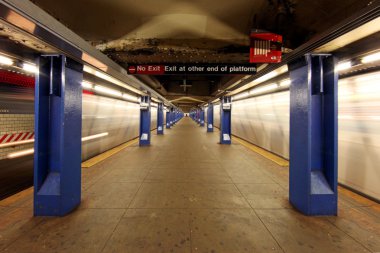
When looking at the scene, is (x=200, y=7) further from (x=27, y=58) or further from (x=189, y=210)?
(x=189, y=210)

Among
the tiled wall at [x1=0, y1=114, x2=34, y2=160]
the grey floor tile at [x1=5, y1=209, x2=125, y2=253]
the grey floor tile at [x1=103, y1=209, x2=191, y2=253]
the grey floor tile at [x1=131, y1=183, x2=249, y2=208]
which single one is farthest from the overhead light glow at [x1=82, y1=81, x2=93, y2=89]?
the grey floor tile at [x1=103, y1=209, x2=191, y2=253]

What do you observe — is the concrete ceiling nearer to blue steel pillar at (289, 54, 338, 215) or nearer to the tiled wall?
blue steel pillar at (289, 54, 338, 215)

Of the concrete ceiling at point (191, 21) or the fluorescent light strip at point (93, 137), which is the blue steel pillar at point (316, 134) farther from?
the fluorescent light strip at point (93, 137)

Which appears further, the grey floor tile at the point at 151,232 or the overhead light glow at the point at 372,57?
the overhead light glow at the point at 372,57

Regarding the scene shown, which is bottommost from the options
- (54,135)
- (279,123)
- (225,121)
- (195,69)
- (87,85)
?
(54,135)

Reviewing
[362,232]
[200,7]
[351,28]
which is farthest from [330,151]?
[200,7]

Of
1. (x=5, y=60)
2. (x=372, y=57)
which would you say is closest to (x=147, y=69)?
(x=5, y=60)

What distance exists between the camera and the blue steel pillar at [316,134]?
324 centimetres

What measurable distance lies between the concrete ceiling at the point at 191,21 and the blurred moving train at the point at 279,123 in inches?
68.2

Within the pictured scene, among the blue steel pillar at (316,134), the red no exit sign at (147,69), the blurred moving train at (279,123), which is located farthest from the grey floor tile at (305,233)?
the red no exit sign at (147,69)

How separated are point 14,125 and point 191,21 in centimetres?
668

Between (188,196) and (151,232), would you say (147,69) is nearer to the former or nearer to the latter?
(188,196)

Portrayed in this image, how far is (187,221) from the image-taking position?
10.0 ft

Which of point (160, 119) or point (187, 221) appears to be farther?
point (160, 119)
